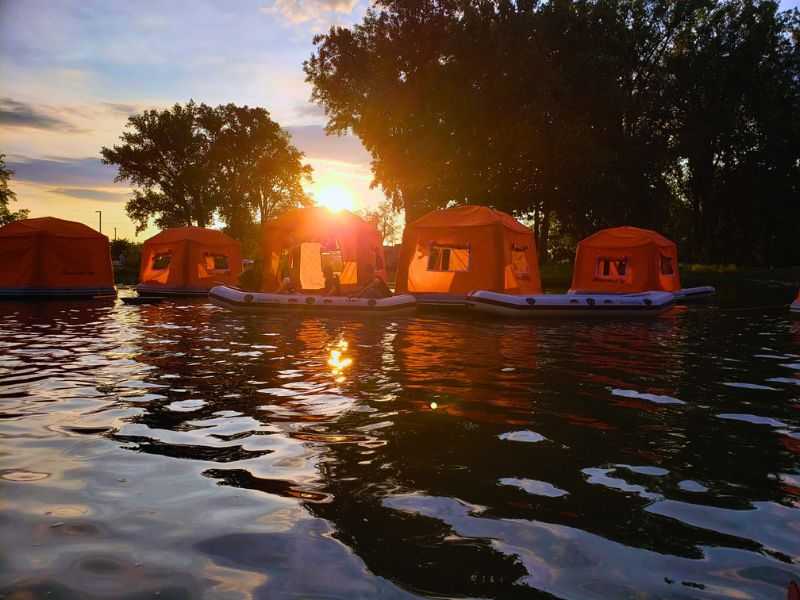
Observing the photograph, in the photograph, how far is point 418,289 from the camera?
18.9 meters

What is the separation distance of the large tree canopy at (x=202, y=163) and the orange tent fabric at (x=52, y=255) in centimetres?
2588

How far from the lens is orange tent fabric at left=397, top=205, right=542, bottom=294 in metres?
17.5

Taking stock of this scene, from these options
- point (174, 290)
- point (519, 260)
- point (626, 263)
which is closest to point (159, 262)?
point (174, 290)

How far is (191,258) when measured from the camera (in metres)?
23.6

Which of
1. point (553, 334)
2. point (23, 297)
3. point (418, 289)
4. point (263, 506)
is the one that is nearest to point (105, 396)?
point (263, 506)

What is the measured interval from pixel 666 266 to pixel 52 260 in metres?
23.3

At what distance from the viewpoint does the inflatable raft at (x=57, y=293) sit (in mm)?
20234

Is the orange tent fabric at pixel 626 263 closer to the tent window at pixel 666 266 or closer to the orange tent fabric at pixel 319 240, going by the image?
the tent window at pixel 666 266

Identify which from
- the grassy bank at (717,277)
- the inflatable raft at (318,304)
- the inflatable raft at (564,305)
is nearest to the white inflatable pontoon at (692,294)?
the inflatable raft at (564,305)

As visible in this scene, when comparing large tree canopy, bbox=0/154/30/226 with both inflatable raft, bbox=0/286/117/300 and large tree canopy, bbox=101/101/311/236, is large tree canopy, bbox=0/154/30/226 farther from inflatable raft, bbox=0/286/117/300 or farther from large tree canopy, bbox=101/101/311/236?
inflatable raft, bbox=0/286/117/300

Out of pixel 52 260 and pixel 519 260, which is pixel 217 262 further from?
pixel 519 260

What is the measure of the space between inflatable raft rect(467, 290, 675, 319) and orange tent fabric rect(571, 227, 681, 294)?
547 cm

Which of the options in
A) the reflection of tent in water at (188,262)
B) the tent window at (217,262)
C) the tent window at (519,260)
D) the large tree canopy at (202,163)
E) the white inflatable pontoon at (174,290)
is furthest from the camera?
the large tree canopy at (202,163)

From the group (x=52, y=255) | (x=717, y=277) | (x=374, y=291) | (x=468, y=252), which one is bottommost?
(x=374, y=291)
